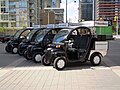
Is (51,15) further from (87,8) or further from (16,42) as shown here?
(16,42)

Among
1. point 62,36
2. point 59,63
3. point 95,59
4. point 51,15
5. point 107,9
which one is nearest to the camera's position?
point 59,63

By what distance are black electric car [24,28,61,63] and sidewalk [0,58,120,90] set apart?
3.01 m

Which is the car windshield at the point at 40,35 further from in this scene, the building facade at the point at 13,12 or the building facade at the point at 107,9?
the building facade at the point at 13,12

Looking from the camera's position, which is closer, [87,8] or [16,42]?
[16,42]

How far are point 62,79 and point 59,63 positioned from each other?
2434mm

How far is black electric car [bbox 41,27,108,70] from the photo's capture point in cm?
1352

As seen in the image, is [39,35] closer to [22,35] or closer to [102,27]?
[22,35]

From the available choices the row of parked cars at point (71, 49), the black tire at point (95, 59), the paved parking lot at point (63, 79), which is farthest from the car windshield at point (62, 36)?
the black tire at point (95, 59)

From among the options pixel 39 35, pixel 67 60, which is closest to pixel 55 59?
pixel 67 60

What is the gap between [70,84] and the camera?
10031mm

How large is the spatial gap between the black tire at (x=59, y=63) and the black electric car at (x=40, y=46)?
10.7ft

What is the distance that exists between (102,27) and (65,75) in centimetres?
4776

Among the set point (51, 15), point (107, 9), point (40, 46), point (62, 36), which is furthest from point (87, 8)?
point (62, 36)

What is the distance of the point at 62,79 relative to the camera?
433 inches
